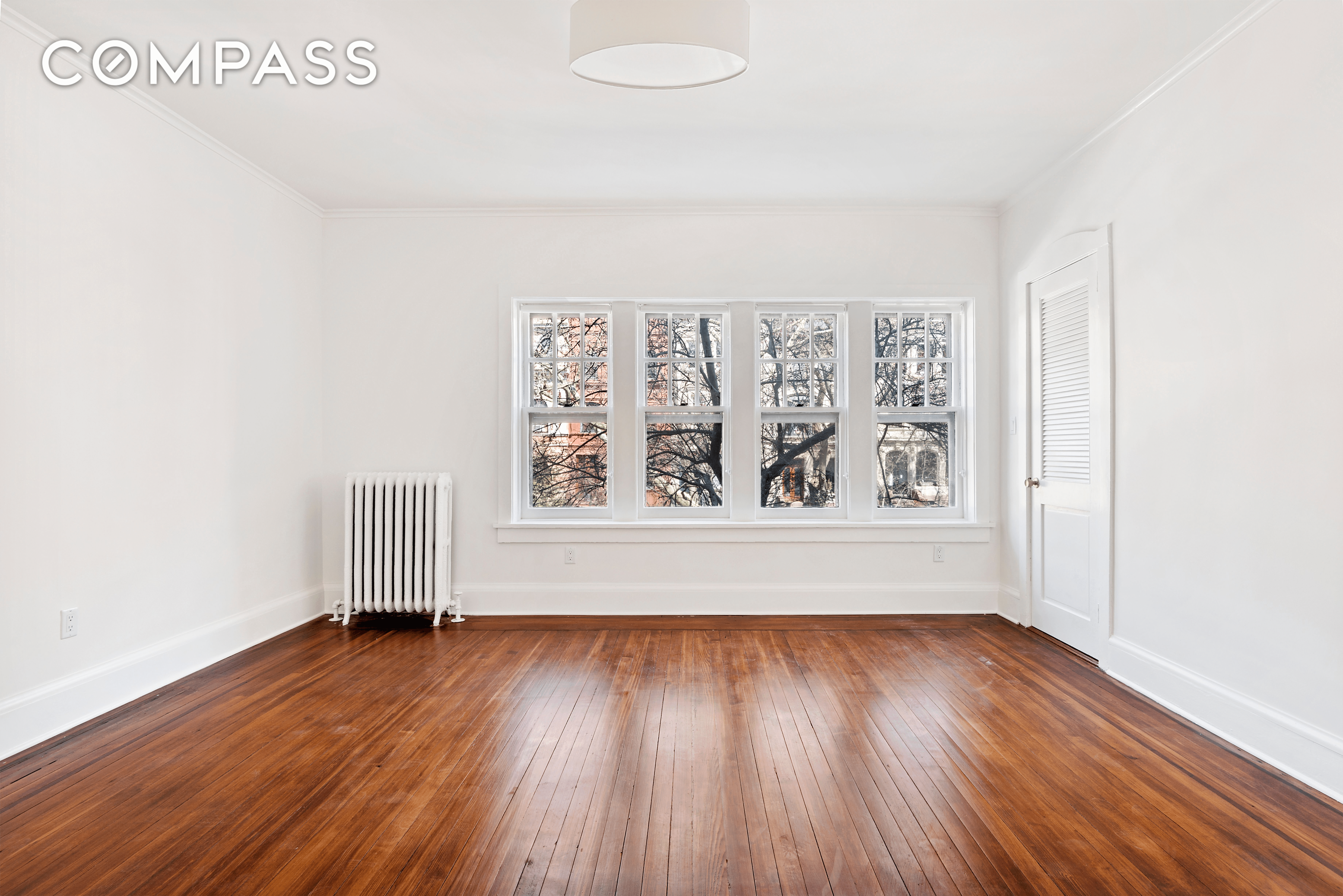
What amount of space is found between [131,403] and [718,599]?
11.6ft

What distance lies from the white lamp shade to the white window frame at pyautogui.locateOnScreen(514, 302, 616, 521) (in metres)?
2.56

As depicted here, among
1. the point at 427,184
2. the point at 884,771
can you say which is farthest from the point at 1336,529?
the point at 427,184

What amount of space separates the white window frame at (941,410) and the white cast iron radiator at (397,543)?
301cm

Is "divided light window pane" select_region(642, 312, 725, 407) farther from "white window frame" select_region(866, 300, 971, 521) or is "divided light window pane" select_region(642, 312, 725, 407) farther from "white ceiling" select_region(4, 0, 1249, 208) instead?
"white window frame" select_region(866, 300, 971, 521)

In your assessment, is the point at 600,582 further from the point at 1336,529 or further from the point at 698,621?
the point at 1336,529

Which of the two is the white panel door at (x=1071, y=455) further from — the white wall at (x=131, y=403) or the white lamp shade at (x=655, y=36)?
the white wall at (x=131, y=403)

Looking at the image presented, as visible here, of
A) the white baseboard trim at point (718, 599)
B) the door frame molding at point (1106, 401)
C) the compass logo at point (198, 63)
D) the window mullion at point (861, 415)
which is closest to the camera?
the compass logo at point (198, 63)

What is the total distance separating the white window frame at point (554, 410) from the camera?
5.36 meters

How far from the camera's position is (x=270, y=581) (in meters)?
4.63

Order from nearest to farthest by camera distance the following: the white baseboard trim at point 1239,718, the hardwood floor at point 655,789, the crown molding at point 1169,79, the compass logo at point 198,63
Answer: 1. the hardwood floor at point 655,789
2. the white baseboard trim at point 1239,718
3. the crown molding at point 1169,79
4. the compass logo at point 198,63

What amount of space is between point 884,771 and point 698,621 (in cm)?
238

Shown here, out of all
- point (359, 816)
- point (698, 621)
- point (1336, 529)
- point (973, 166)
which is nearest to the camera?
point (359, 816)

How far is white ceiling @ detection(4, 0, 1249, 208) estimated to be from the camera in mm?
2881

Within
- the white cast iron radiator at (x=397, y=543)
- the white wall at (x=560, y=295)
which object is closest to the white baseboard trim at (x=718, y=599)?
the white wall at (x=560, y=295)
